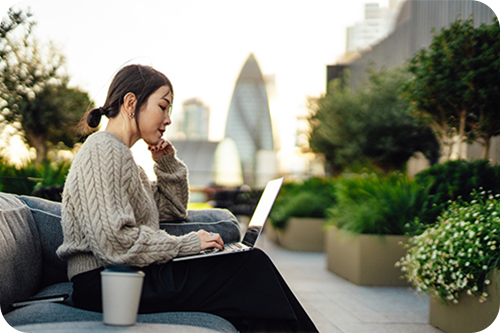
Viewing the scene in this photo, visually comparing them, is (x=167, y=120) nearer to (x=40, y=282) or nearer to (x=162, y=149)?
(x=162, y=149)

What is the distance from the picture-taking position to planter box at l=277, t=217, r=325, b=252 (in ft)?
24.3

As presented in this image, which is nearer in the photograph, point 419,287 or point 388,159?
point 419,287

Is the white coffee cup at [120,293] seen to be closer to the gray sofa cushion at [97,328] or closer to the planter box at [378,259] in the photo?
the gray sofa cushion at [97,328]

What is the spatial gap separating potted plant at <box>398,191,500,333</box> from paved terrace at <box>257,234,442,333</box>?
26 cm

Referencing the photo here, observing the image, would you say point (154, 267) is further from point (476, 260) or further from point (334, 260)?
point (334, 260)

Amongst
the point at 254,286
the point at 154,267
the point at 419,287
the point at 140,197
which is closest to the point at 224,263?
the point at 254,286

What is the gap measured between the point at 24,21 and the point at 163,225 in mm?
3597

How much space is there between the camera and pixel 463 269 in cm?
266

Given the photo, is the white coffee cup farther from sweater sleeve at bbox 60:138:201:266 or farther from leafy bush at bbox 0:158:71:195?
leafy bush at bbox 0:158:71:195

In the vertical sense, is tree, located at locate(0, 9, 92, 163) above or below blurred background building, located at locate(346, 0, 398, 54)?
below

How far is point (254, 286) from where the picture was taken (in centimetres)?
177

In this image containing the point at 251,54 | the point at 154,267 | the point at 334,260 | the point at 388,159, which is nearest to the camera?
the point at 154,267

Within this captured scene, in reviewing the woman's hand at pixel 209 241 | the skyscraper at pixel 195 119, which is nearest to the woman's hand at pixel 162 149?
the woman's hand at pixel 209 241

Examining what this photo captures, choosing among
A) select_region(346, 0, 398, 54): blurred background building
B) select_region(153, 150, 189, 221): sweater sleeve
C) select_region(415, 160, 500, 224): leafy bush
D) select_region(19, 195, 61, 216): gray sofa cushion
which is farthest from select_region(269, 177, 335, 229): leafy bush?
select_region(346, 0, 398, 54): blurred background building
